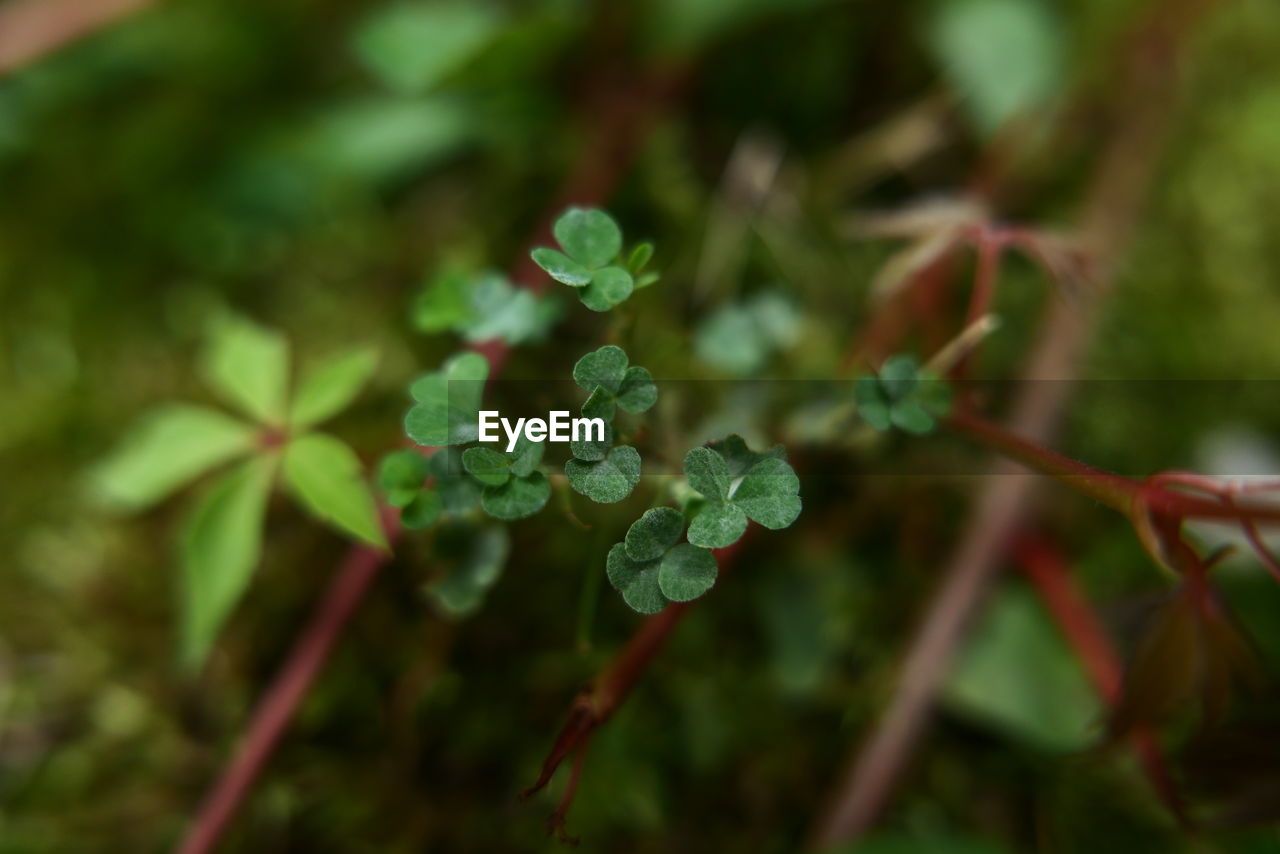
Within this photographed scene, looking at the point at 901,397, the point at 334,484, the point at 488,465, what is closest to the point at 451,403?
the point at 488,465

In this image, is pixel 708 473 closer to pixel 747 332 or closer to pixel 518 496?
pixel 518 496

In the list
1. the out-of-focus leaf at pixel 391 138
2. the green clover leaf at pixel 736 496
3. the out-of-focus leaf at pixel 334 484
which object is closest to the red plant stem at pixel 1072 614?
the green clover leaf at pixel 736 496

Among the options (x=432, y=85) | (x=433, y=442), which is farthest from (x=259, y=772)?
(x=432, y=85)

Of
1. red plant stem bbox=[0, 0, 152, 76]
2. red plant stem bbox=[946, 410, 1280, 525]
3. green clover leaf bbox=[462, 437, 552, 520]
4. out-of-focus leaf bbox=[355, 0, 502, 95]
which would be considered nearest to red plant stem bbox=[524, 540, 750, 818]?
green clover leaf bbox=[462, 437, 552, 520]

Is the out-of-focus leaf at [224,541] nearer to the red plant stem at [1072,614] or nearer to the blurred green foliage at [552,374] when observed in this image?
the blurred green foliage at [552,374]

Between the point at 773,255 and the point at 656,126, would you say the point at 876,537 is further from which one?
the point at 656,126

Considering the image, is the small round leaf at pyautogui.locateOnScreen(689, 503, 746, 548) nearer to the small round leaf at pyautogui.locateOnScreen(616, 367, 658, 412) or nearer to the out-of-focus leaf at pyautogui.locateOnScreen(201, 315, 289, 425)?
the small round leaf at pyautogui.locateOnScreen(616, 367, 658, 412)
